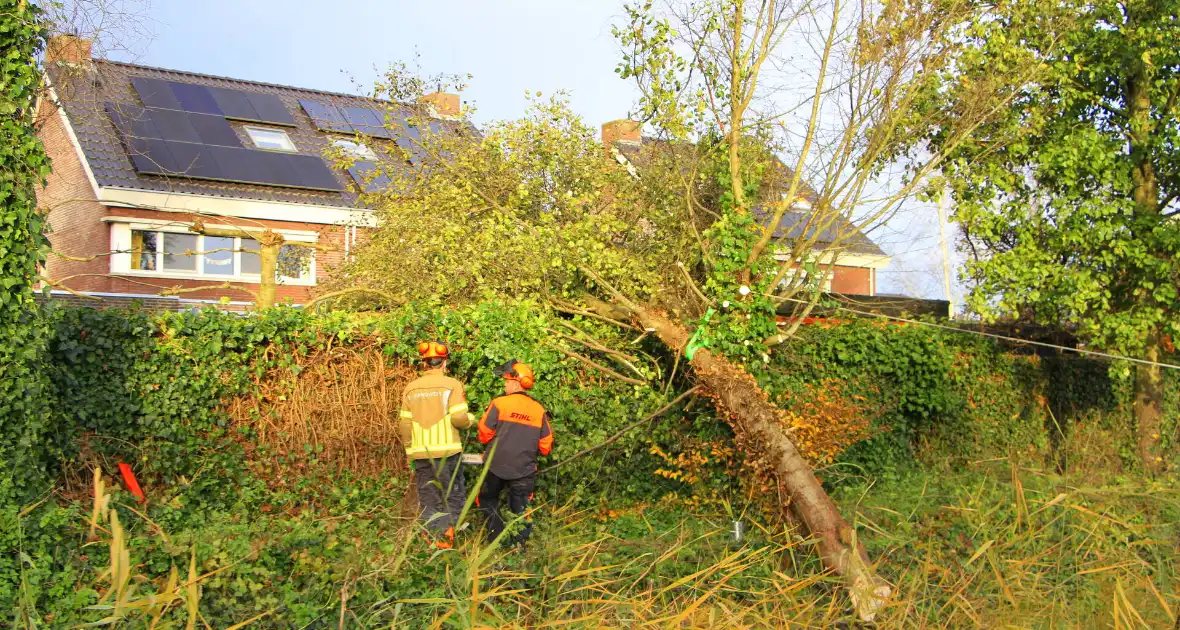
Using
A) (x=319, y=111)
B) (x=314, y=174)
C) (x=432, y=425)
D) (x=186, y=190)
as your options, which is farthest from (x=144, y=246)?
(x=432, y=425)

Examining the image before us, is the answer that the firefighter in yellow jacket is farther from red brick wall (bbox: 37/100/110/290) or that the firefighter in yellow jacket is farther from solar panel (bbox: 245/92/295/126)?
solar panel (bbox: 245/92/295/126)

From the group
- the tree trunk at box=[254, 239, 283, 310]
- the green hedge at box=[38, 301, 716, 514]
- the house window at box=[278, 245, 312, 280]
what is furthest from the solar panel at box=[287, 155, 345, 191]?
the green hedge at box=[38, 301, 716, 514]

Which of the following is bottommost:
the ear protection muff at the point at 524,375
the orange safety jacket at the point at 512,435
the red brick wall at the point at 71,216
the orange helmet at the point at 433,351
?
the orange safety jacket at the point at 512,435

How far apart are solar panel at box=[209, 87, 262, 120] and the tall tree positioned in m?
15.3

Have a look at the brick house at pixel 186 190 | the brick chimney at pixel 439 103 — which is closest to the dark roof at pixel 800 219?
the brick chimney at pixel 439 103

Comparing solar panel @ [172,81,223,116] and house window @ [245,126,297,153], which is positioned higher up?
solar panel @ [172,81,223,116]

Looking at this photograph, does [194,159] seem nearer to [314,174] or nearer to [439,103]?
[314,174]

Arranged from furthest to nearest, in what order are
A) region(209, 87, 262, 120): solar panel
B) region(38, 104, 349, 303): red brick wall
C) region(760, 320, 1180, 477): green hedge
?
region(209, 87, 262, 120): solar panel, region(38, 104, 349, 303): red brick wall, region(760, 320, 1180, 477): green hedge

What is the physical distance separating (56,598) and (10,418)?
4.52ft

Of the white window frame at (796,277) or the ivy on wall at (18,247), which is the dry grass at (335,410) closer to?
the ivy on wall at (18,247)

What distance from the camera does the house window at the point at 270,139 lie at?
70.8 feet

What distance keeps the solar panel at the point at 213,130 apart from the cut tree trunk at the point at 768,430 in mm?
12879

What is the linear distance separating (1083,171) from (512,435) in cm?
807

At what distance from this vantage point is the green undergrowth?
4570 mm
